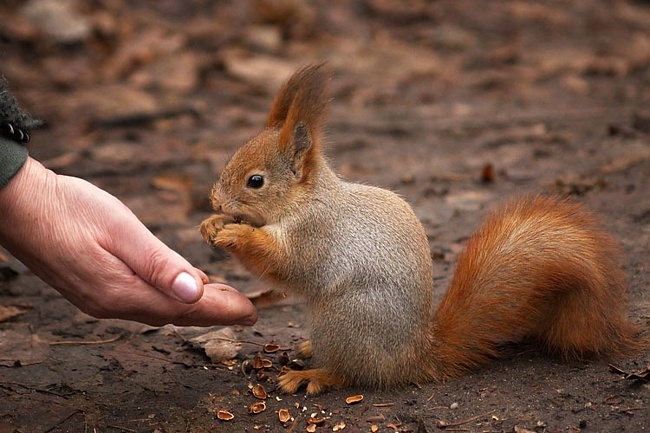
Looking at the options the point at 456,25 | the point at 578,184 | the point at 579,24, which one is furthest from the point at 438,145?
the point at 579,24

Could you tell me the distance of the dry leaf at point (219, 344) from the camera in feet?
10.5

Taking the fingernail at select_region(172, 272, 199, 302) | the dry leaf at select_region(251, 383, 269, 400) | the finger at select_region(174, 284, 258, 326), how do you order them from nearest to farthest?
the fingernail at select_region(172, 272, 199, 302) → the finger at select_region(174, 284, 258, 326) → the dry leaf at select_region(251, 383, 269, 400)

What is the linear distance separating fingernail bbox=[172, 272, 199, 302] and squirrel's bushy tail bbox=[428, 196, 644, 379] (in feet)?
2.86

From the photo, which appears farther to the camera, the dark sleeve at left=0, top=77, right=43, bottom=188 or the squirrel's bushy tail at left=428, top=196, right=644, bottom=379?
the squirrel's bushy tail at left=428, top=196, right=644, bottom=379

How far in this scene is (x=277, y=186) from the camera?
9.82 ft

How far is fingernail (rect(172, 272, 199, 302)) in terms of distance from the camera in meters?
2.47

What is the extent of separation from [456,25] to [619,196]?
4.35 meters

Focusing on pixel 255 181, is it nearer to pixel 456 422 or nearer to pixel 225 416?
pixel 225 416

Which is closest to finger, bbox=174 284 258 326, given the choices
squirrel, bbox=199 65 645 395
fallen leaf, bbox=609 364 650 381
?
squirrel, bbox=199 65 645 395

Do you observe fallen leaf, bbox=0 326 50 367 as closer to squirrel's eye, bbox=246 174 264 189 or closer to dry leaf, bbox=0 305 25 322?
dry leaf, bbox=0 305 25 322

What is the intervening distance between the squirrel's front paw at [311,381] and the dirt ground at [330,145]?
3 cm

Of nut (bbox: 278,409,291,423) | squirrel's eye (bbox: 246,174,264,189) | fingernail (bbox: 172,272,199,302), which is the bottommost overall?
nut (bbox: 278,409,291,423)

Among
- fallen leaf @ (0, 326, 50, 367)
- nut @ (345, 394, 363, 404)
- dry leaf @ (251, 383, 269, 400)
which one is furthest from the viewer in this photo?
fallen leaf @ (0, 326, 50, 367)

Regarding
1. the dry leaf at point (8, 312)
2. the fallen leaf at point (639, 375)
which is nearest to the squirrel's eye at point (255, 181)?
the dry leaf at point (8, 312)
